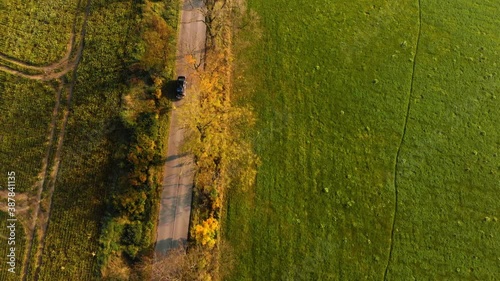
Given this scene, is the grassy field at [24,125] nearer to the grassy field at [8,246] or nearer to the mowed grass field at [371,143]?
the grassy field at [8,246]

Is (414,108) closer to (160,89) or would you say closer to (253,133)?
(253,133)

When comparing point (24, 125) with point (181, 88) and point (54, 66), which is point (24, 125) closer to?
point (54, 66)

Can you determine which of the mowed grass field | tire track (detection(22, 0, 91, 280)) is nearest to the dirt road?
the mowed grass field

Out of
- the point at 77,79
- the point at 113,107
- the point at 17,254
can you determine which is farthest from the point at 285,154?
the point at 17,254

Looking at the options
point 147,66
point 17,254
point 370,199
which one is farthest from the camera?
point 147,66

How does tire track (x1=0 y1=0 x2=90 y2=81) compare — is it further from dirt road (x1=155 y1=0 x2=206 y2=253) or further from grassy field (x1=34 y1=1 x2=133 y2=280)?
dirt road (x1=155 y1=0 x2=206 y2=253)

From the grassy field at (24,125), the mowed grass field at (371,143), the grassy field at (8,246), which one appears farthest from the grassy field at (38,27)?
the mowed grass field at (371,143)

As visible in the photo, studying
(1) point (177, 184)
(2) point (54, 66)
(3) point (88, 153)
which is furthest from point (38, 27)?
(1) point (177, 184)
